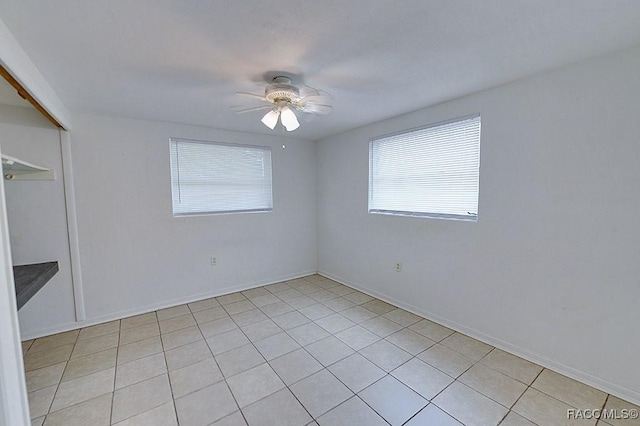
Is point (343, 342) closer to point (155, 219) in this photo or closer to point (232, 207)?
point (232, 207)

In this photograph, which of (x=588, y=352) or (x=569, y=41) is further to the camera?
(x=588, y=352)

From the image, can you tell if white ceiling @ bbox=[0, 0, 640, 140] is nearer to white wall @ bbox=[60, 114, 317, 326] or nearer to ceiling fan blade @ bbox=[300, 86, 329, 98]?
ceiling fan blade @ bbox=[300, 86, 329, 98]

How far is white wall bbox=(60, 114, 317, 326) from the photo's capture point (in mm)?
2814

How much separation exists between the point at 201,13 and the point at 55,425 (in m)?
2.53

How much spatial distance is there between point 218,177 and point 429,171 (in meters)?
2.71

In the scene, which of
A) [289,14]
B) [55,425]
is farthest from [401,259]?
[55,425]

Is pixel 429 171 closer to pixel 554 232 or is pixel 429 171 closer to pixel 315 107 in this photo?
pixel 554 232

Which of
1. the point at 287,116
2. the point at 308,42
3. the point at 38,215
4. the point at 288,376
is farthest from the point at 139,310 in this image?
the point at 308,42

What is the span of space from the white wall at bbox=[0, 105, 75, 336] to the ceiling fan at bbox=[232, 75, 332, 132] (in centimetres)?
212

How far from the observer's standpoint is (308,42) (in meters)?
1.56

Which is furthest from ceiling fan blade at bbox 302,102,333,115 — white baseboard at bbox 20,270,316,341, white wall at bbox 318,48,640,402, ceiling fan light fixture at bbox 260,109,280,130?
white baseboard at bbox 20,270,316,341

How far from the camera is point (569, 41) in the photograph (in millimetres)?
1585

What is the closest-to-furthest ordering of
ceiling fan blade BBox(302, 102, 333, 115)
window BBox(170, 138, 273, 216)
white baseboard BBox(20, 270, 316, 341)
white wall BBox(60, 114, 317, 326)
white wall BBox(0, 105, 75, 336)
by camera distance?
ceiling fan blade BBox(302, 102, 333, 115) < white wall BBox(0, 105, 75, 336) < white baseboard BBox(20, 270, 316, 341) < white wall BBox(60, 114, 317, 326) < window BBox(170, 138, 273, 216)

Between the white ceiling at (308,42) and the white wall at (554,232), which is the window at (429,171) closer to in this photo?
the white wall at (554,232)
